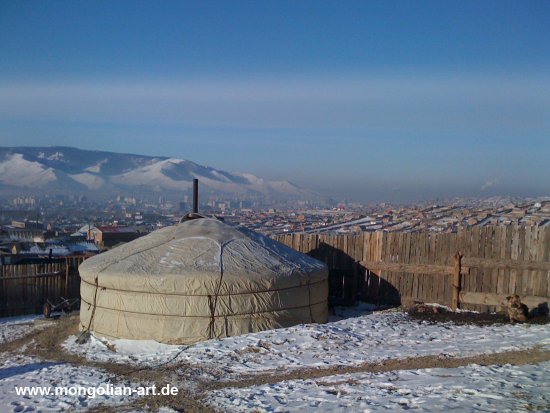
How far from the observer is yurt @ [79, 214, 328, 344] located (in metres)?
9.08

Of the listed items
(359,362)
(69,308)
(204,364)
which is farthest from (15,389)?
(69,308)

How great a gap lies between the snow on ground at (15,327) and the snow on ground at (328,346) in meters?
2.08

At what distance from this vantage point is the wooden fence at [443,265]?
9.99m

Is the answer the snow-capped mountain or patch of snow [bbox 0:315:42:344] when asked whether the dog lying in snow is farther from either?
the snow-capped mountain

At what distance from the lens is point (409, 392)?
226 inches

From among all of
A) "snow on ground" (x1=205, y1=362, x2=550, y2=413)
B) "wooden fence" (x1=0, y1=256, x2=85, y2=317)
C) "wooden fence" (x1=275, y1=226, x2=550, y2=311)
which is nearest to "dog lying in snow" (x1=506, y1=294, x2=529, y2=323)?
"wooden fence" (x1=275, y1=226, x2=550, y2=311)

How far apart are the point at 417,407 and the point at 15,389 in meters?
5.01

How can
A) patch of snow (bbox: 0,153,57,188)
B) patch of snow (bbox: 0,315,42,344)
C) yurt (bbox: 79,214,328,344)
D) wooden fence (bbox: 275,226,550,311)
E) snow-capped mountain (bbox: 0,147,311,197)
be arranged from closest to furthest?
1. yurt (bbox: 79,214,328,344)
2. wooden fence (bbox: 275,226,550,311)
3. patch of snow (bbox: 0,315,42,344)
4. snow-capped mountain (bbox: 0,147,311,197)
5. patch of snow (bbox: 0,153,57,188)

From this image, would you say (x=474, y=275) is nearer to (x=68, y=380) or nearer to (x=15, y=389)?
(x=68, y=380)

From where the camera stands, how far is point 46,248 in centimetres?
2234

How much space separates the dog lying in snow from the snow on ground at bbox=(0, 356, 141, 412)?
651 centimetres

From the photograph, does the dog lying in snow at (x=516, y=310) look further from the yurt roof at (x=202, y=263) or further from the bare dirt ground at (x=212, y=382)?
the yurt roof at (x=202, y=263)

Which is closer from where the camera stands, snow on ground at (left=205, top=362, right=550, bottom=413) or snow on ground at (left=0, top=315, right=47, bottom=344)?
snow on ground at (left=205, top=362, right=550, bottom=413)

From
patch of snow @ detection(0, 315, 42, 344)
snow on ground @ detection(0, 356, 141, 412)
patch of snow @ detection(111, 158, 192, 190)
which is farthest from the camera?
patch of snow @ detection(111, 158, 192, 190)
